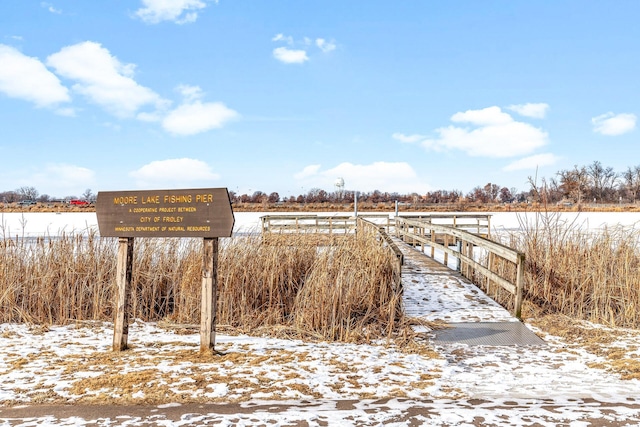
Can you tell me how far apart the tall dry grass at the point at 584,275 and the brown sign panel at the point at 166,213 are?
535 cm

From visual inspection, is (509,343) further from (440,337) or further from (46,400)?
(46,400)

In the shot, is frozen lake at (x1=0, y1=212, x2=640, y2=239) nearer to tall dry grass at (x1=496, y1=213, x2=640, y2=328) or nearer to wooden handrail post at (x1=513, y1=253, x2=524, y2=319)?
tall dry grass at (x1=496, y1=213, x2=640, y2=328)

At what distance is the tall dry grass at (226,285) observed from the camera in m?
5.74

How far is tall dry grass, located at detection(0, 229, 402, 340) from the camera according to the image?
18.8 feet

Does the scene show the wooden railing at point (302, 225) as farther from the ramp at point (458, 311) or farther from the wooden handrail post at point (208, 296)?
the wooden handrail post at point (208, 296)

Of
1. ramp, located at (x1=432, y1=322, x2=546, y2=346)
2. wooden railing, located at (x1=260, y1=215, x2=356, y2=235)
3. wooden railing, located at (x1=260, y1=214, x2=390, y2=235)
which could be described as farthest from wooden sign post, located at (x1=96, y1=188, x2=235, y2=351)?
wooden railing, located at (x1=260, y1=215, x2=356, y2=235)

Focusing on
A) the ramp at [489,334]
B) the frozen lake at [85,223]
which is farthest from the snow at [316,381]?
the frozen lake at [85,223]

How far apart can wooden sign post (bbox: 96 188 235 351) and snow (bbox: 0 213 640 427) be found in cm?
50

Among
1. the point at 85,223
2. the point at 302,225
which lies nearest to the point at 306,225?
the point at 302,225

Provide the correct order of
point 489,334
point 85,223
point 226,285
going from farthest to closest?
point 85,223 < point 226,285 < point 489,334

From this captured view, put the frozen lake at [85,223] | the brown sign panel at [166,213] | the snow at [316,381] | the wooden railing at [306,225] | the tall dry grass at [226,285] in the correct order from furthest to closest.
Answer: the frozen lake at [85,223], the wooden railing at [306,225], the tall dry grass at [226,285], the brown sign panel at [166,213], the snow at [316,381]

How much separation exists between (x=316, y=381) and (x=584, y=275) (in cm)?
541

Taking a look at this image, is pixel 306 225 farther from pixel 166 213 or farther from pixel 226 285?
pixel 166 213

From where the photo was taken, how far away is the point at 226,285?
6195 mm
